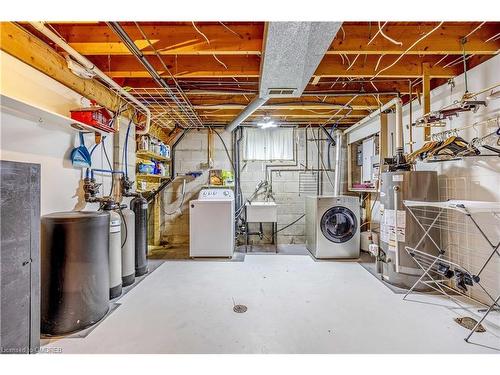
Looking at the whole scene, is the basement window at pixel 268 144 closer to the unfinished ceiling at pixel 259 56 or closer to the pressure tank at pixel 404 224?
the unfinished ceiling at pixel 259 56

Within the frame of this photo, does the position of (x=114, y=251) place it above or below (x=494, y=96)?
below

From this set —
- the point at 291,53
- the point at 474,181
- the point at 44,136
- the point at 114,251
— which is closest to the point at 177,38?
the point at 291,53

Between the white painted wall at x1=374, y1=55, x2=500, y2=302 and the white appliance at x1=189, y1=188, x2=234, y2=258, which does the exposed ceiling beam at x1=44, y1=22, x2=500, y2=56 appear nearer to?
the white painted wall at x1=374, y1=55, x2=500, y2=302

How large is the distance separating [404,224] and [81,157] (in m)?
3.45

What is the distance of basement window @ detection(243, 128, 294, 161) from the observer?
494 cm

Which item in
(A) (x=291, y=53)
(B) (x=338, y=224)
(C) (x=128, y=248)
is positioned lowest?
(C) (x=128, y=248)

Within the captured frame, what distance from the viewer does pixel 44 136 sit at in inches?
81.2

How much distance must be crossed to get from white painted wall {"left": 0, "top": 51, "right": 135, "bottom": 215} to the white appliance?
4.94ft

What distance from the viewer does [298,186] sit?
5000mm

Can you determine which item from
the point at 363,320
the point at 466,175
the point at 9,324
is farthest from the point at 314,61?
the point at 9,324

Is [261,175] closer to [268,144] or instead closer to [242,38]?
[268,144]

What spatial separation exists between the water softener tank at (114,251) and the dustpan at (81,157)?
1.59ft

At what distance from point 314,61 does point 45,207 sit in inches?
105

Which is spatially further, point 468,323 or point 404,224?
point 404,224
